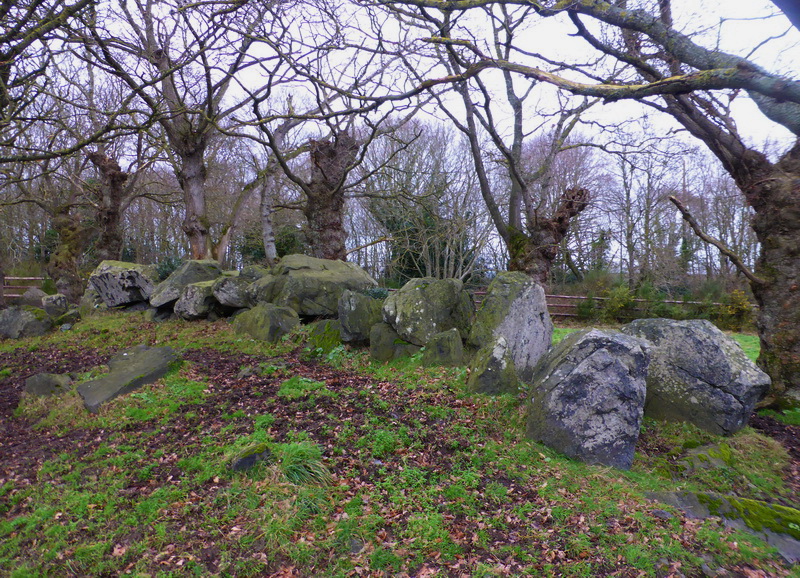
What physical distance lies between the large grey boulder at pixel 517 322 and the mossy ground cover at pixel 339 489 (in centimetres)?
114

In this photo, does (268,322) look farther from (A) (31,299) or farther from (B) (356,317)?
(A) (31,299)

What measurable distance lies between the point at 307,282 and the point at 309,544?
6.77 meters

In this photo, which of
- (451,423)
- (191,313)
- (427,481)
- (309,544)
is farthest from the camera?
(191,313)

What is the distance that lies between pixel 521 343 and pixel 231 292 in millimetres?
6686

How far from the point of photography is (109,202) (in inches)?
609

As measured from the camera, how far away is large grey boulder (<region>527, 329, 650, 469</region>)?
4.64 m

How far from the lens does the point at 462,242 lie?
22.6 m

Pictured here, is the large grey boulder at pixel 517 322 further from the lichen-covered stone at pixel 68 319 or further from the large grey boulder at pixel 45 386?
the lichen-covered stone at pixel 68 319

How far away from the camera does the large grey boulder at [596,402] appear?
15.2ft

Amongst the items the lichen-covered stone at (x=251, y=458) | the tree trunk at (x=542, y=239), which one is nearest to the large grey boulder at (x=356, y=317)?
the lichen-covered stone at (x=251, y=458)

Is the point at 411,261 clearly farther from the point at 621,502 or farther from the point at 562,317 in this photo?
the point at 621,502

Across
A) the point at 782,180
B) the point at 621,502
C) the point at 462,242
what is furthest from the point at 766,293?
the point at 462,242

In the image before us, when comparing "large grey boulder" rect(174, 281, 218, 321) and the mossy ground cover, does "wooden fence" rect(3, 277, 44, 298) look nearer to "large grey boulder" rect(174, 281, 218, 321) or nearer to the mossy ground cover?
"large grey boulder" rect(174, 281, 218, 321)

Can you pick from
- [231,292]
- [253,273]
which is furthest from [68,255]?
[231,292]
